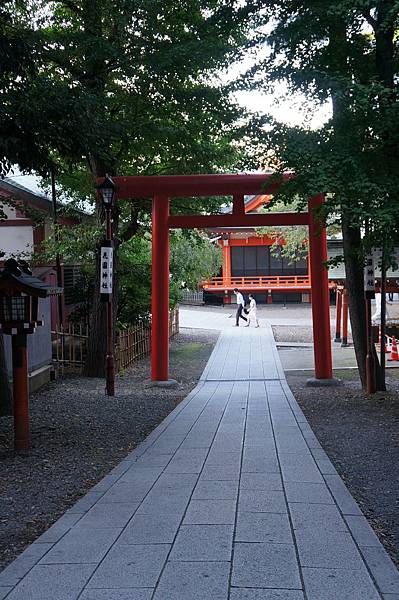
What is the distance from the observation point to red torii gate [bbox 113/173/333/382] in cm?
1310

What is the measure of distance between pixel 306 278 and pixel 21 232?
26795mm

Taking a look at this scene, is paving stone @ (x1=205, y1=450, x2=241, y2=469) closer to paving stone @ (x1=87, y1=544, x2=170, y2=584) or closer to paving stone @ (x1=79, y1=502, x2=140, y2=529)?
paving stone @ (x1=79, y1=502, x2=140, y2=529)

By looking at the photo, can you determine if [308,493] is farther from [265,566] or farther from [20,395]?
[20,395]

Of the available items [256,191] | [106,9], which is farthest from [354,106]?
[106,9]

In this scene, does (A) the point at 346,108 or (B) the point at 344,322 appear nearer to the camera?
(A) the point at 346,108

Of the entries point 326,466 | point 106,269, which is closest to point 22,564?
point 326,466

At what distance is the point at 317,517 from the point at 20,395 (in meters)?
3.90

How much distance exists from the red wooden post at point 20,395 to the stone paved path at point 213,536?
4.26 feet

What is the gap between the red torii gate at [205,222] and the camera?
43.0 ft

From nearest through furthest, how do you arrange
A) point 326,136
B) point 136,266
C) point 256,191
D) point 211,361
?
point 326,136, point 256,191, point 136,266, point 211,361

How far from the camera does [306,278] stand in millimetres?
41938

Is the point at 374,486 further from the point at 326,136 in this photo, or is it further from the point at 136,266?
the point at 136,266

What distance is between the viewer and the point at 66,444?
7.44 metres

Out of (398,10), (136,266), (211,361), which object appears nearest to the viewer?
(398,10)
